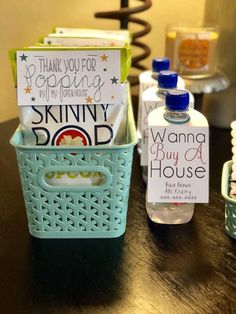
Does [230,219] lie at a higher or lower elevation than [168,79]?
lower

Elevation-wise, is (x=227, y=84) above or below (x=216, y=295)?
above

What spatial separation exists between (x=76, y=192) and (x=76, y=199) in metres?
0.01

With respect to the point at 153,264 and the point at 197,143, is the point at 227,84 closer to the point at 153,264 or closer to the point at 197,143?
the point at 197,143

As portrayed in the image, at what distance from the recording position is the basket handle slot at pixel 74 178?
620 millimetres

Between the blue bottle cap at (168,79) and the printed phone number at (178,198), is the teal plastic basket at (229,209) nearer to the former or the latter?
the printed phone number at (178,198)

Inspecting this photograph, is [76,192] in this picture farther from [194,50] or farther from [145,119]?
[194,50]

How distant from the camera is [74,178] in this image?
2.09 feet

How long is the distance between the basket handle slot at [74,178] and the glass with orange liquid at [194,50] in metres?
0.47

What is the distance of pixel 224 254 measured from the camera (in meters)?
0.64

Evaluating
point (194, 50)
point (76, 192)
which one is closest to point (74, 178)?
point (76, 192)

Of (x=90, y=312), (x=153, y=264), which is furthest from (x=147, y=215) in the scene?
(x=90, y=312)

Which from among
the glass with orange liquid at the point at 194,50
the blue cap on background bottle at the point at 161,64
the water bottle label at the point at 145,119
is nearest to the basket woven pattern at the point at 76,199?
the water bottle label at the point at 145,119

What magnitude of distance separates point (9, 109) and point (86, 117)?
24.9 inches

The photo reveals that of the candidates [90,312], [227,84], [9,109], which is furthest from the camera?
[9,109]
